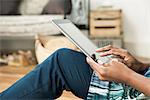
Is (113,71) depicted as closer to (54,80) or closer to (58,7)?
(54,80)

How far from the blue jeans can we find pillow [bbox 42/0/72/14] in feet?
6.05

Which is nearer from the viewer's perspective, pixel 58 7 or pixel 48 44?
pixel 48 44

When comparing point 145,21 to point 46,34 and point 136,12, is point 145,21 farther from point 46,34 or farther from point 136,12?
point 46,34

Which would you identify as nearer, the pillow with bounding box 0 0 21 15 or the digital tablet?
the digital tablet

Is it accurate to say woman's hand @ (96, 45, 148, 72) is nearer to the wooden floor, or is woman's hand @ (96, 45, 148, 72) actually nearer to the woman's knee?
the woman's knee

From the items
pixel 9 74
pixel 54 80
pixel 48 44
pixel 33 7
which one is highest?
pixel 33 7

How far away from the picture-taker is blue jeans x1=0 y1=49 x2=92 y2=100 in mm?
1084

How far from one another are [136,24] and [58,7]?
0.85 metres

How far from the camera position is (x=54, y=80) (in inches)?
43.6

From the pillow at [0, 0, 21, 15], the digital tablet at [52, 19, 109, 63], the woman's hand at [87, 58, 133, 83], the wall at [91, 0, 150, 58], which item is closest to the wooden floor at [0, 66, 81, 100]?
the pillow at [0, 0, 21, 15]

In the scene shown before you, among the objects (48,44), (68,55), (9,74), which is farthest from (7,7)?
(68,55)

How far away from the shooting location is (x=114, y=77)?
899 mm

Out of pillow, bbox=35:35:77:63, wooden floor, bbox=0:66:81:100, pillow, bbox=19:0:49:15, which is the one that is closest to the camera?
wooden floor, bbox=0:66:81:100

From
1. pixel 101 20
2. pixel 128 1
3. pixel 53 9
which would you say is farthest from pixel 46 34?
pixel 128 1
